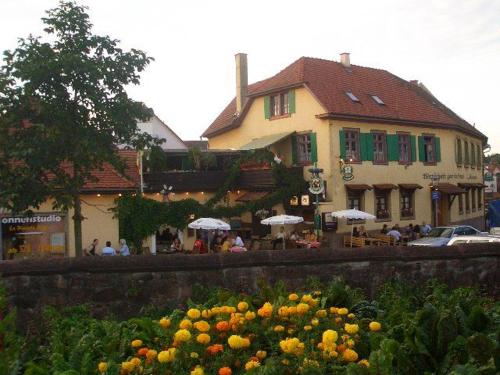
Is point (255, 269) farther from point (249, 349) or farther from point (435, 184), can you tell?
point (435, 184)

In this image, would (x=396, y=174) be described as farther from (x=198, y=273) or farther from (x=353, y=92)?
(x=198, y=273)

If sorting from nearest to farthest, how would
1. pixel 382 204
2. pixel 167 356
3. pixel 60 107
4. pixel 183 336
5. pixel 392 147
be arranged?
pixel 167 356
pixel 183 336
pixel 60 107
pixel 382 204
pixel 392 147

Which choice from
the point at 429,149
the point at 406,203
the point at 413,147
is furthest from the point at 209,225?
the point at 429,149

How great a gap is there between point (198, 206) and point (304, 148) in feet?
20.7

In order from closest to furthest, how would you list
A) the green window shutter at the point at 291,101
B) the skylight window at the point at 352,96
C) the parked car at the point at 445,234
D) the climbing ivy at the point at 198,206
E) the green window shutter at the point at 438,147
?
the parked car at the point at 445,234, the climbing ivy at the point at 198,206, the green window shutter at the point at 291,101, the skylight window at the point at 352,96, the green window shutter at the point at 438,147

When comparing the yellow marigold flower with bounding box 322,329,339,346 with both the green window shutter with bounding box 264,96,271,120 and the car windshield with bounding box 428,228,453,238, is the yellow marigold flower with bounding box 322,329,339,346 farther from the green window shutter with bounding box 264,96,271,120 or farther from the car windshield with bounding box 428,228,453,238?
the green window shutter with bounding box 264,96,271,120

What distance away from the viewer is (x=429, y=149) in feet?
105

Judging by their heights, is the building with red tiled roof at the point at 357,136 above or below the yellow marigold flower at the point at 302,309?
above

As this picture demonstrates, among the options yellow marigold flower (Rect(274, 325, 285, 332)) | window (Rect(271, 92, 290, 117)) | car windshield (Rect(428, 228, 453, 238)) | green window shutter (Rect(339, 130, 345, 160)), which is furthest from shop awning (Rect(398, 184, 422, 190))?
yellow marigold flower (Rect(274, 325, 285, 332))

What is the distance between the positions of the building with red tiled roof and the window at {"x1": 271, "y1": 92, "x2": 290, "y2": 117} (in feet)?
0.15

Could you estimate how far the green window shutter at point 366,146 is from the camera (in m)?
28.0

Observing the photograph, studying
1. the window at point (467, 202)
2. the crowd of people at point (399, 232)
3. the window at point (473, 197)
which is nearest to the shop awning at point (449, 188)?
the crowd of people at point (399, 232)

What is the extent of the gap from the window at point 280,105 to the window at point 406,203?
6.78 metres

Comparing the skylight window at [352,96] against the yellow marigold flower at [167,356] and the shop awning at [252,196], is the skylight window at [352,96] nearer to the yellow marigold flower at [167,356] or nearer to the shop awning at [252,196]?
the shop awning at [252,196]
